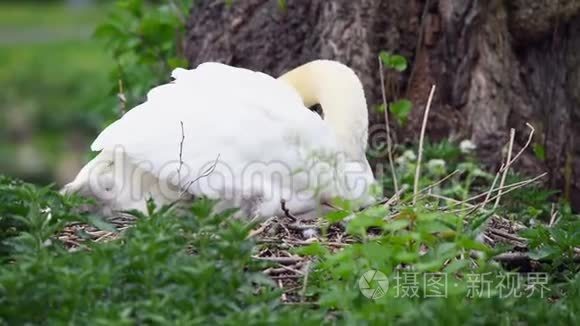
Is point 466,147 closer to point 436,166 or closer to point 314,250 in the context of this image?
point 436,166

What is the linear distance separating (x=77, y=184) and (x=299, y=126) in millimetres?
891

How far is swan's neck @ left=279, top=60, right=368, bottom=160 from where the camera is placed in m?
4.84

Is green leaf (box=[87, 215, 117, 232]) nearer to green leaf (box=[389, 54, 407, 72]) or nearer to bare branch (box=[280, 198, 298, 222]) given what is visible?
bare branch (box=[280, 198, 298, 222])

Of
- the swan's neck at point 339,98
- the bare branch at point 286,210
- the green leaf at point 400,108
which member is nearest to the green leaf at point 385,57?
the green leaf at point 400,108

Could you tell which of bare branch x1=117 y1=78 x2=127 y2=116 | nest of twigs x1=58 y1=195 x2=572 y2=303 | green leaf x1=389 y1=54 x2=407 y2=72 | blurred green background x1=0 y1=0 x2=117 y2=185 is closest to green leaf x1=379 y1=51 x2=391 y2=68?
green leaf x1=389 y1=54 x2=407 y2=72

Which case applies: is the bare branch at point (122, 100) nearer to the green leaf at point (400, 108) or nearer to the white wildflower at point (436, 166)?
the green leaf at point (400, 108)

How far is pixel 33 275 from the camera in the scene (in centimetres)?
335

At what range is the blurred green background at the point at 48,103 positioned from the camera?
1184cm

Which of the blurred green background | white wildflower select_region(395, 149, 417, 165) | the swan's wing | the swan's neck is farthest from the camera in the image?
the blurred green background

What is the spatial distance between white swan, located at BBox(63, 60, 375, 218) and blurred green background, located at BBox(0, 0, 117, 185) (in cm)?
475

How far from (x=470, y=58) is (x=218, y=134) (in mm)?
1973

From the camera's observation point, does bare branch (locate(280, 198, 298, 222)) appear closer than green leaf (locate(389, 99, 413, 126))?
Yes

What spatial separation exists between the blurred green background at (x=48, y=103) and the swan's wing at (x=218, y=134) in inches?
188

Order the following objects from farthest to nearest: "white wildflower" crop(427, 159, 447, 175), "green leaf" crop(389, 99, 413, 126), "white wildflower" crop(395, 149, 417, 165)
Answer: "green leaf" crop(389, 99, 413, 126), "white wildflower" crop(395, 149, 417, 165), "white wildflower" crop(427, 159, 447, 175)
